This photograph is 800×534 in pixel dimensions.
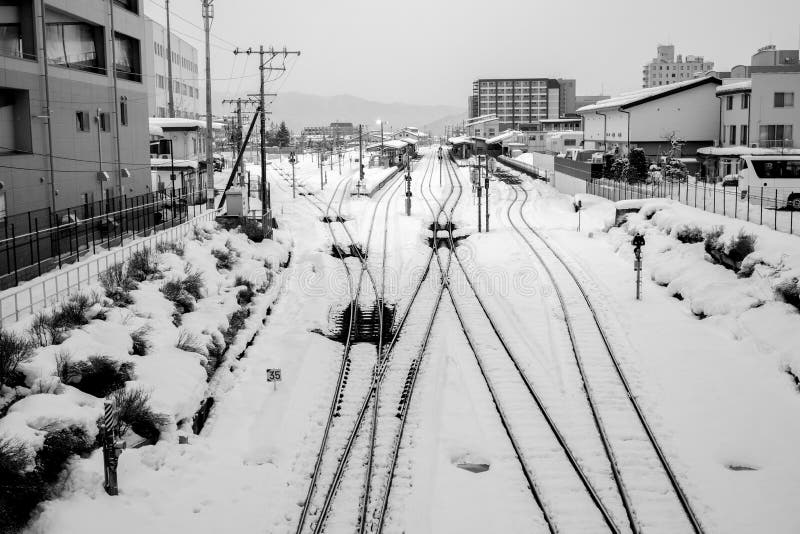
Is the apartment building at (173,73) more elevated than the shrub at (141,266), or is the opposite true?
the apartment building at (173,73)

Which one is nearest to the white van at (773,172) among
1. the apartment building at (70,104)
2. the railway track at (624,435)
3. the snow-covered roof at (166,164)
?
the railway track at (624,435)

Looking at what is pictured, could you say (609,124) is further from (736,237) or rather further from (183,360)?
(183,360)

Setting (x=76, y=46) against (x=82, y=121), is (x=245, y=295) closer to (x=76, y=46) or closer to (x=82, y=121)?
(x=82, y=121)

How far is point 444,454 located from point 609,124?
54691 mm

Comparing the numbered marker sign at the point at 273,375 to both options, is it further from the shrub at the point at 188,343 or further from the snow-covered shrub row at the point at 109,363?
the shrub at the point at 188,343

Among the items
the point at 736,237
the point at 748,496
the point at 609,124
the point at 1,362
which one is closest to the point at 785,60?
the point at 609,124

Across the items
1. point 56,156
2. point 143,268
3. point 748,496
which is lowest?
point 748,496

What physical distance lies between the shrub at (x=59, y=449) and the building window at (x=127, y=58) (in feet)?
89.1

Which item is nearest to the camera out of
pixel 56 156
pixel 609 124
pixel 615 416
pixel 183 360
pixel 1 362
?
pixel 1 362

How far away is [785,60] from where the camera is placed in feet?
207

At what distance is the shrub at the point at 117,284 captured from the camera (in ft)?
57.0

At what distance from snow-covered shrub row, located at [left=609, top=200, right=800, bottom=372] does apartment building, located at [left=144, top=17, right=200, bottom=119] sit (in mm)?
55803

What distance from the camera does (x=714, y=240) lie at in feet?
79.2

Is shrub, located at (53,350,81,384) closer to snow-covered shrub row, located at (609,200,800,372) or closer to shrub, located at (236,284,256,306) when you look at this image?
shrub, located at (236,284,256,306)
